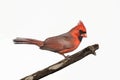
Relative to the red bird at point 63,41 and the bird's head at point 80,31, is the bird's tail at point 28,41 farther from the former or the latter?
the bird's head at point 80,31

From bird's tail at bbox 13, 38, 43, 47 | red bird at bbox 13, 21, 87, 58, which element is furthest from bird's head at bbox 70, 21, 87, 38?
bird's tail at bbox 13, 38, 43, 47

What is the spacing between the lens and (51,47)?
5.97 feet

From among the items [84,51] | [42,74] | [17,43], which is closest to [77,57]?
[84,51]

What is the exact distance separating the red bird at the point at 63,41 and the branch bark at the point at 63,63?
0.07 m

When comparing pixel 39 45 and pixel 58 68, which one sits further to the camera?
pixel 39 45

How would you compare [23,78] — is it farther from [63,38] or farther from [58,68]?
[63,38]

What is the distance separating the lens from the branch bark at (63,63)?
169cm

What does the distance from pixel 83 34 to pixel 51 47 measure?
144 millimetres

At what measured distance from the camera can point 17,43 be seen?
1832 mm

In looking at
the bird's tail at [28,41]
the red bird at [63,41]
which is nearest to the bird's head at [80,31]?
the red bird at [63,41]

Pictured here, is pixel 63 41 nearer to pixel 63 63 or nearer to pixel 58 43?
pixel 58 43

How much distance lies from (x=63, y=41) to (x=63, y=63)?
124 mm

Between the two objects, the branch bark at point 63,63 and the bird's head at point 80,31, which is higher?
the bird's head at point 80,31

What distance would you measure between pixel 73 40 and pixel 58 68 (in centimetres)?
18
